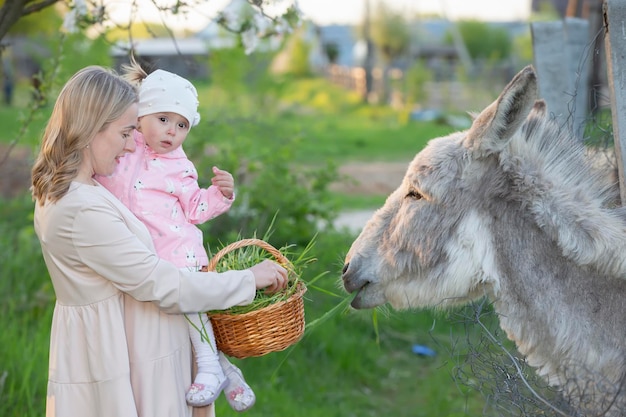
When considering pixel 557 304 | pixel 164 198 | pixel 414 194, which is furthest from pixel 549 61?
pixel 164 198

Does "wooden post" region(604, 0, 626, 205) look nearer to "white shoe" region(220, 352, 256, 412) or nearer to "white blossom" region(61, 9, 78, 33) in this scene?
"white shoe" region(220, 352, 256, 412)

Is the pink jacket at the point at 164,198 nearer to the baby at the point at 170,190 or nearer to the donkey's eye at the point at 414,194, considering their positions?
the baby at the point at 170,190

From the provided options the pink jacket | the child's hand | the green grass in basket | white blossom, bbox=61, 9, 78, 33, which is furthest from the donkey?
white blossom, bbox=61, 9, 78, 33

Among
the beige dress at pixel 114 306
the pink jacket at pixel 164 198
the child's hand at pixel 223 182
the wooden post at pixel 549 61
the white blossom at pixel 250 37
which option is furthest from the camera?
the wooden post at pixel 549 61

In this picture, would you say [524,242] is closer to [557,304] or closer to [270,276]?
[557,304]

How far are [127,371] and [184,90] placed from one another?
104cm

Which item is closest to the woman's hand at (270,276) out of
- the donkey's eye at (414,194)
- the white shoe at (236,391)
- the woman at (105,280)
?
the woman at (105,280)

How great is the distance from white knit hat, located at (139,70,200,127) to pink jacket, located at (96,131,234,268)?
14 cm

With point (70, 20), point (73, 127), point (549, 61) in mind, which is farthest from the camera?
point (549, 61)

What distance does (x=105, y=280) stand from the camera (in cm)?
285

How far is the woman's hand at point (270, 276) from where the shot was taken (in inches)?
116

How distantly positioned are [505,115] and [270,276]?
3.32ft

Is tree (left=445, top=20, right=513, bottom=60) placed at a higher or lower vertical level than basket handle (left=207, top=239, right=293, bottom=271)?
lower

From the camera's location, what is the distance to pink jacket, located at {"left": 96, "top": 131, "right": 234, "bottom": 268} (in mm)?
2988
